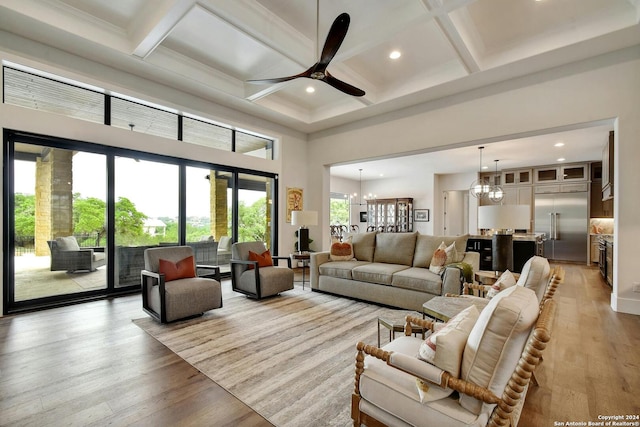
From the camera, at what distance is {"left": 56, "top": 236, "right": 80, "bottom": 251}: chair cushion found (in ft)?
13.3

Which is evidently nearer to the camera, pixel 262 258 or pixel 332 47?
pixel 332 47

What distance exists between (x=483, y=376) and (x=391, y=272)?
9.28 feet

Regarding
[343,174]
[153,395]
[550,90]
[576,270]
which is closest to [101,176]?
[153,395]

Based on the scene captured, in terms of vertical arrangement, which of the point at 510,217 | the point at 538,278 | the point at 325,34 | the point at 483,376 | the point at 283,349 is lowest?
the point at 283,349

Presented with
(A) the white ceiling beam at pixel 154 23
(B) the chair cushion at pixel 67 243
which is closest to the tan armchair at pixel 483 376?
(A) the white ceiling beam at pixel 154 23

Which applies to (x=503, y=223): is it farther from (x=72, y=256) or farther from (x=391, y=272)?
(x=72, y=256)

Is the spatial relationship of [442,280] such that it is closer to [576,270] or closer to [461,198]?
[576,270]

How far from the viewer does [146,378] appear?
88.0 inches

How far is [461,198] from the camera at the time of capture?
1195 cm

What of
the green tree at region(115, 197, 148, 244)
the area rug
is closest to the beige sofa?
the area rug

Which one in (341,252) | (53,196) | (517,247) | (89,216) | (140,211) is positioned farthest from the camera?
(517,247)

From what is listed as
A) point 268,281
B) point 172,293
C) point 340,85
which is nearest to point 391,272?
point 268,281

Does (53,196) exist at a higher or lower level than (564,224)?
higher

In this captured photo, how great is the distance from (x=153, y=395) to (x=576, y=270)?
29.1 ft
